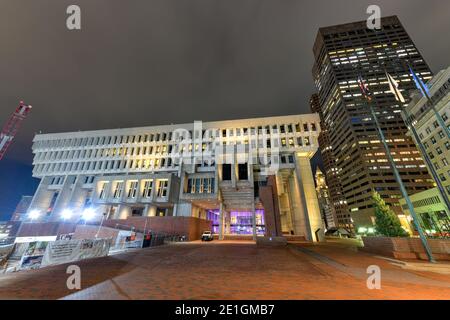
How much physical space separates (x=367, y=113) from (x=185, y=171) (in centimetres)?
9928

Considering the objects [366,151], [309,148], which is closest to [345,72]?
[366,151]

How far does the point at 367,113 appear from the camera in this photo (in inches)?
3519

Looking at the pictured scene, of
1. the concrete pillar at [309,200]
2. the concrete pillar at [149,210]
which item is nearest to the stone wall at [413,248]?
the concrete pillar at [309,200]

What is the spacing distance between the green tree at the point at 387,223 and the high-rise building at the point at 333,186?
110 meters

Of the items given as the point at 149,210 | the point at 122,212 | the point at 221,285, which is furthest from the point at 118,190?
the point at 221,285

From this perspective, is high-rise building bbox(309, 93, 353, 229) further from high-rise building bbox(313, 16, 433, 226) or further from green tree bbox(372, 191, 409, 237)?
green tree bbox(372, 191, 409, 237)

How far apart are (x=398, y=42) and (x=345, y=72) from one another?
31.1 m

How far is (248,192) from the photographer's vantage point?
39.5 metres

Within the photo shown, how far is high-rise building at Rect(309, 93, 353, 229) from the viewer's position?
112 m

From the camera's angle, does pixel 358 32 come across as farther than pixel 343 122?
Yes

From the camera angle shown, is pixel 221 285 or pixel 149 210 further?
pixel 149 210

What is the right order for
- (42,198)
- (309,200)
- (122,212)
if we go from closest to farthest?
(309,200), (122,212), (42,198)

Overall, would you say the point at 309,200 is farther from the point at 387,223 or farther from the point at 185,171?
the point at 185,171
